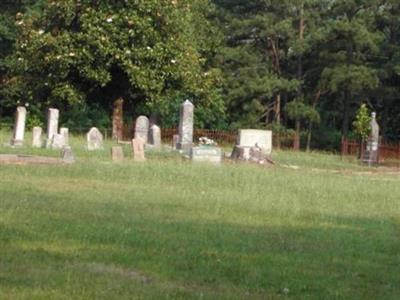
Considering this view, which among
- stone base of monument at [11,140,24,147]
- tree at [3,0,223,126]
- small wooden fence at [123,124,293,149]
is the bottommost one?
stone base of monument at [11,140,24,147]

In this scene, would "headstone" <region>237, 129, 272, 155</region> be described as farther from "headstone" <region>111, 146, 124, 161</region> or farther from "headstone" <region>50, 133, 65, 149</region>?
"headstone" <region>111, 146, 124, 161</region>

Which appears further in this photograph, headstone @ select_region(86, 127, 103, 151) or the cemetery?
headstone @ select_region(86, 127, 103, 151)

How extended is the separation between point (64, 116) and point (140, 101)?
9.03 metres

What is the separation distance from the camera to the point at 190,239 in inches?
428

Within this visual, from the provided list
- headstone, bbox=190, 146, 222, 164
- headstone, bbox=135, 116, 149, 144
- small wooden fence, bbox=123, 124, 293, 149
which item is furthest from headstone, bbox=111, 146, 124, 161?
small wooden fence, bbox=123, 124, 293, 149

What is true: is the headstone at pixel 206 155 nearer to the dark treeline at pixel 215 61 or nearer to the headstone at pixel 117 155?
the headstone at pixel 117 155

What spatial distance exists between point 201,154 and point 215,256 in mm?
19020

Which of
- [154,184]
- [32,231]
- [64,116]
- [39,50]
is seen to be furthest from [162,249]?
[64,116]

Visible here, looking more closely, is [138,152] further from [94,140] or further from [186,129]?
[186,129]

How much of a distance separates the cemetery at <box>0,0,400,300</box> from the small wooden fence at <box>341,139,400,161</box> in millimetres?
109

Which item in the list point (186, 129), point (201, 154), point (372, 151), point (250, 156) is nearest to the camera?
A: point (201, 154)

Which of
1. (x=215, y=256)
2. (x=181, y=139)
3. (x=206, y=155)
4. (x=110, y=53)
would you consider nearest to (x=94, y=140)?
(x=181, y=139)

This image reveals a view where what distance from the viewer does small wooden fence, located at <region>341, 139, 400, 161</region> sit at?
140 ft

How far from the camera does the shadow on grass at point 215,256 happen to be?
26.3 ft
